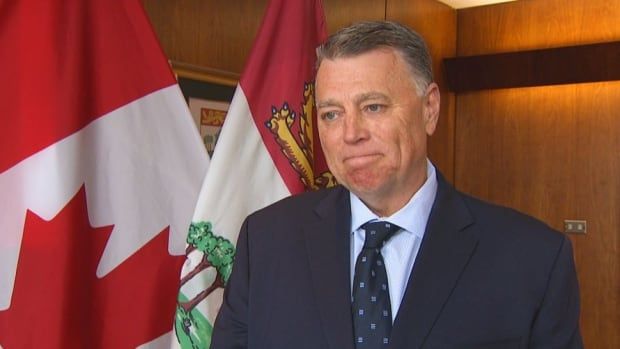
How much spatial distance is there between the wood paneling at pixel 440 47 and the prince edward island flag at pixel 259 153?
2133 mm

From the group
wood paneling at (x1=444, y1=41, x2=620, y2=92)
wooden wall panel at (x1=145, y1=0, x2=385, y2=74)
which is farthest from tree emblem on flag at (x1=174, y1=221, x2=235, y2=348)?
wood paneling at (x1=444, y1=41, x2=620, y2=92)

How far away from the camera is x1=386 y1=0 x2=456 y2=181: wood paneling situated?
4062 millimetres

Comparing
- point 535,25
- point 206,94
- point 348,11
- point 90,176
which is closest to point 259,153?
point 90,176

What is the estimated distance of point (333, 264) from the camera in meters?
1.15

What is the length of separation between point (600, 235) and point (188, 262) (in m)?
3.20

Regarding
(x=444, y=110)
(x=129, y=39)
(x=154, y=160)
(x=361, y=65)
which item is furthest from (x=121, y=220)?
(x=444, y=110)

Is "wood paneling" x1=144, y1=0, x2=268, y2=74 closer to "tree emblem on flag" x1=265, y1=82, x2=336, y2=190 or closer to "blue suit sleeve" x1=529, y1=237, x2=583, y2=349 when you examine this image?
"tree emblem on flag" x1=265, y1=82, x2=336, y2=190

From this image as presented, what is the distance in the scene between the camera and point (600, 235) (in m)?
4.05

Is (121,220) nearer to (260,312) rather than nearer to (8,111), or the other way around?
(8,111)

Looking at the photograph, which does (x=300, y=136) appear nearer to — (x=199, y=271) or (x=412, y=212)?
(x=199, y=271)

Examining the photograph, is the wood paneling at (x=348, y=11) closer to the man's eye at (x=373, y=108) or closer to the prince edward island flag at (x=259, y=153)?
the prince edward island flag at (x=259, y=153)

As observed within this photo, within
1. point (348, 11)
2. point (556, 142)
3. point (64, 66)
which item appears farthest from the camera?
point (556, 142)

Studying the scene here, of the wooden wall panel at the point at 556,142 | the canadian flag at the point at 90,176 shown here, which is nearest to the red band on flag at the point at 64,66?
the canadian flag at the point at 90,176

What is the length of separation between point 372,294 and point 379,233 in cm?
11
